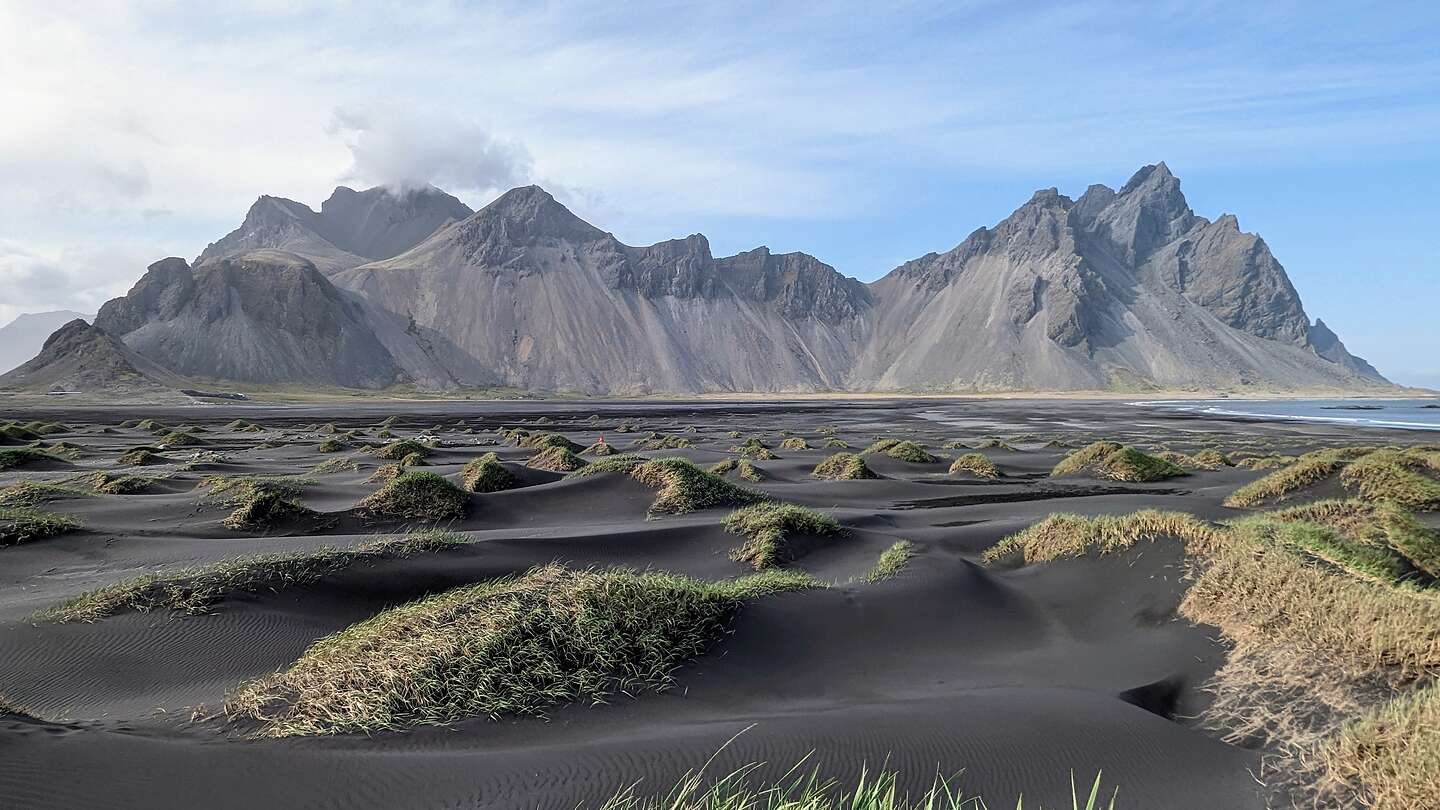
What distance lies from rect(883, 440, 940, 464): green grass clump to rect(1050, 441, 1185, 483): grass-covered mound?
5.52 metres

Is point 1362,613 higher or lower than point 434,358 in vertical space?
lower

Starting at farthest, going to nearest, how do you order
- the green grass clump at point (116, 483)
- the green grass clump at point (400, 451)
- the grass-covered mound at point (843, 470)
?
the green grass clump at point (400, 451)
the grass-covered mound at point (843, 470)
the green grass clump at point (116, 483)

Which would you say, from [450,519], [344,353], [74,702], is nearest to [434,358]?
[344,353]

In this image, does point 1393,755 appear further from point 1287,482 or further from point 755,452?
point 755,452

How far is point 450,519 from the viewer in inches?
678

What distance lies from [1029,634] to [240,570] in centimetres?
1013

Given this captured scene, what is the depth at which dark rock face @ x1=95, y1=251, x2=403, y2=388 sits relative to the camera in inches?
5098

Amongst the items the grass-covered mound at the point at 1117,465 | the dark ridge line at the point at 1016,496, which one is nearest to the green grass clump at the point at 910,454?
the grass-covered mound at the point at 1117,465

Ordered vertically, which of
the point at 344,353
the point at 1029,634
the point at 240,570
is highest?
the point at 344,353

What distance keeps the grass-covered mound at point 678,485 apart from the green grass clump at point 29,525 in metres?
11.0

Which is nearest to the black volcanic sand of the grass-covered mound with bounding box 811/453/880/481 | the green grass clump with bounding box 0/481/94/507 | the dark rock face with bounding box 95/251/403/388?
the green grass clump with bounding box 0/481/94/507

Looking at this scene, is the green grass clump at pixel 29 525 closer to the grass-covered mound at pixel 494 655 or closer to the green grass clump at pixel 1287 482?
the grass-covered mound at pixel 494 655

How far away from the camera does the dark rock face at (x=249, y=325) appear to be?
425ft

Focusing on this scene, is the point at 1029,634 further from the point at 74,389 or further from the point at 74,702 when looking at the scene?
the point at 74,389
